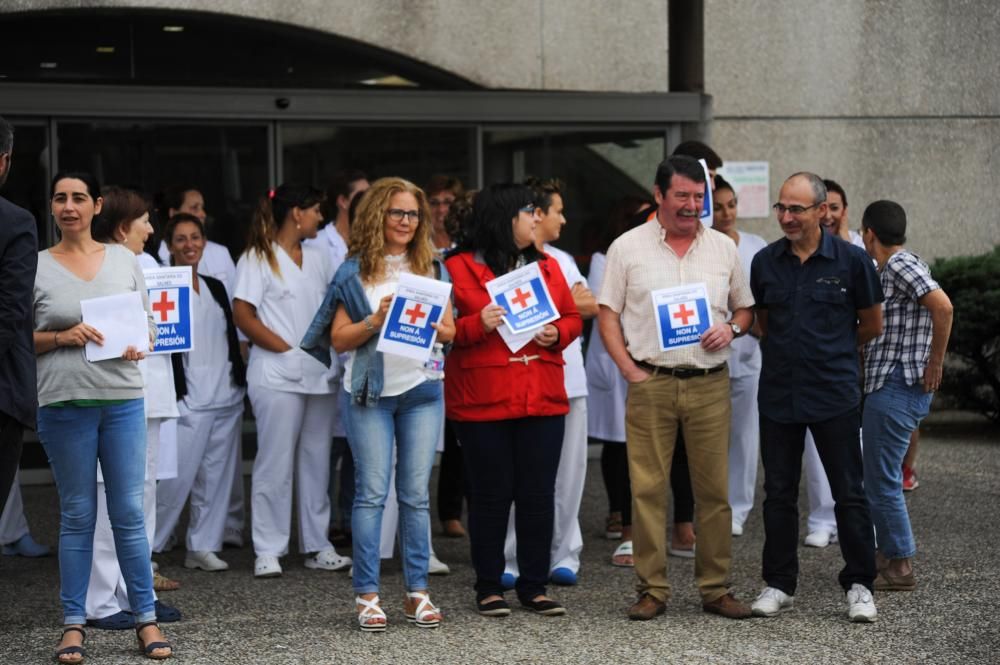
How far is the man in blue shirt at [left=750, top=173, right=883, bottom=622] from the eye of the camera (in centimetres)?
661

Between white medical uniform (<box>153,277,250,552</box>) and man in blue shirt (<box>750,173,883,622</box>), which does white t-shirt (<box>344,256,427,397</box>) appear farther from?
white medical uniform (<box>153,277,250,552</box>)

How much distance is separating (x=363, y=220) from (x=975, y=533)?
3.96 m

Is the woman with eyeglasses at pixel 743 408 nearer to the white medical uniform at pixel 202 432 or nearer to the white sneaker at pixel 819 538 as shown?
the white sneaker at pixel 819 538

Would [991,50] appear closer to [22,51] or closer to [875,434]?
[875,434]

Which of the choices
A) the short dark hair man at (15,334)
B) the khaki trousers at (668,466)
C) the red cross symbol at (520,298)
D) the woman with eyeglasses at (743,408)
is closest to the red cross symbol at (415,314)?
the red cross symbol at (520,298)

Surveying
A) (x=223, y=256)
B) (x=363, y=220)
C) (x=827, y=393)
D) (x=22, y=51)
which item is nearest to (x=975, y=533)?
(x=827, y=393)

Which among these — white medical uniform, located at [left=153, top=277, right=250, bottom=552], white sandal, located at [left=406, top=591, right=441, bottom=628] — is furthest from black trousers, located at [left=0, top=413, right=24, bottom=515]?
white medical uniform, located at [left=153, top=277, right=250, bottom=552]

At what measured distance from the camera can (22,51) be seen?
36.2 feet

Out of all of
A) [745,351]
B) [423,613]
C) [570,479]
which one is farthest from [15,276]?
[745,351]

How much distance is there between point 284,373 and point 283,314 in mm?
302

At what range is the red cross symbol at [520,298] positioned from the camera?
664cm

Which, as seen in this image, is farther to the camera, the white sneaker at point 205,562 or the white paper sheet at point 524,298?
the white sneaker at point 205,562

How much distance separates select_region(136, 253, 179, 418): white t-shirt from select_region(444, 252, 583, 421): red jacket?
1.26 meters

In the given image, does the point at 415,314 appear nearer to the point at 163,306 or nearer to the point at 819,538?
the point at 163,306
